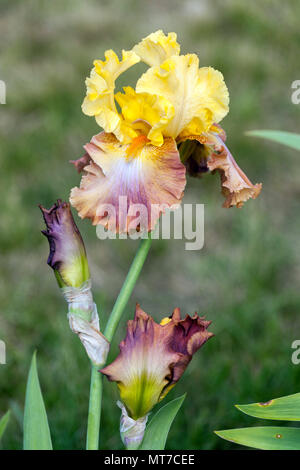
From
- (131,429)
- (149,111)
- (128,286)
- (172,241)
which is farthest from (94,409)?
(172,241)

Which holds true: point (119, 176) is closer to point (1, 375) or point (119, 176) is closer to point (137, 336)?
point (137, 336)

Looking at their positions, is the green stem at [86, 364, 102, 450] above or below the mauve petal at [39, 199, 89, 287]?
below

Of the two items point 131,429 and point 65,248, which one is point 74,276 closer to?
point 65,248

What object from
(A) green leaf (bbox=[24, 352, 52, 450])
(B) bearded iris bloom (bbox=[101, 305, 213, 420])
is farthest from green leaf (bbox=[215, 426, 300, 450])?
(A) green leaf (bbox=[24, 352, 52, 450])

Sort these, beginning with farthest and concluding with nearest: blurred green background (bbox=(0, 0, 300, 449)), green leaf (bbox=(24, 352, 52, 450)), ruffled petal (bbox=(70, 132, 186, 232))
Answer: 1. blurred green background (bbox=(0, 0, 300, 449))
2. green leaf (bbox=(24, 352, 52, 450))
3. ruffled petal (bbox=(70, 132, 186, 232))

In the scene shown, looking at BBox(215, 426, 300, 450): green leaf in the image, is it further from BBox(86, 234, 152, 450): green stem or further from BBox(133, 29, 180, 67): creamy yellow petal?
BBox(133, 29, 180, 67): creamy yellow petal

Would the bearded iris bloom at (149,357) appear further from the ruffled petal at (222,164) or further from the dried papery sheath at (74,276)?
the ruffled petal at (222,164)
